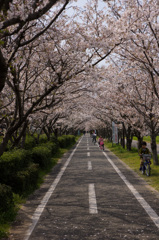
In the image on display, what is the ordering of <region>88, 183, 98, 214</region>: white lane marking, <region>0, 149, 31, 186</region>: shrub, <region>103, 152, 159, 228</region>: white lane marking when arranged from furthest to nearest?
<region>0, 149, 31, 186</region>: shrub, <region>88, 183, 98, 214</region>: white lane marking, <region>103, 152, 159, 228</region>: white lane marking

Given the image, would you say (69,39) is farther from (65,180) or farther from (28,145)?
(28,145)

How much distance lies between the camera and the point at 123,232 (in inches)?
224

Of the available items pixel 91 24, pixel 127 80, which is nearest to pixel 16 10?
pixel 91 24

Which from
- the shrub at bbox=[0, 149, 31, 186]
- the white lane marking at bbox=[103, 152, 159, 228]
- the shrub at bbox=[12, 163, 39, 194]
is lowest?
the white lane marking at bbox=[103, 152, 159, 228]

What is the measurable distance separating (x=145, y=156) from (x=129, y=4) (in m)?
7.00

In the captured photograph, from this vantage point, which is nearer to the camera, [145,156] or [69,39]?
[69,39]

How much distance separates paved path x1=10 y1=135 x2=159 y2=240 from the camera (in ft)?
18.6

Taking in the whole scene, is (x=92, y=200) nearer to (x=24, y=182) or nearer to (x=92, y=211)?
(x=92, y=211)

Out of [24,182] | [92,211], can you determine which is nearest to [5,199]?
[92,211]

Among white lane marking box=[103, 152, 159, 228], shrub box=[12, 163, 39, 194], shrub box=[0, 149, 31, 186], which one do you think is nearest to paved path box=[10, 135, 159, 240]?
white lane marking box=[103, 152, 159, 228]

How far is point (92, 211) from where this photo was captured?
7297 millimetres

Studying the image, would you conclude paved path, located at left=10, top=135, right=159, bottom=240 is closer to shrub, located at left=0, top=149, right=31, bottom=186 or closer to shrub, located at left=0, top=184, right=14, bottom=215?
shrub, located at left=0, top=184, right=14, bottom=215

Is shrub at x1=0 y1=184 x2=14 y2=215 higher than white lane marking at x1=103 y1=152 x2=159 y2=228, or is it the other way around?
shrub at x1=0 y1=184 x2=14 y2=215

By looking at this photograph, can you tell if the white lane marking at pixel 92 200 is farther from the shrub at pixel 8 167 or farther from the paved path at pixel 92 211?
the shrub at pixel 8 167
